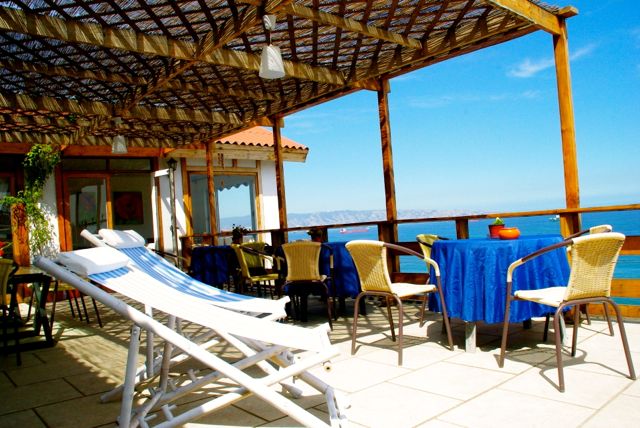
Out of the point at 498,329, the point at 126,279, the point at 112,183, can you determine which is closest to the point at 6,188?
the point at 112,183

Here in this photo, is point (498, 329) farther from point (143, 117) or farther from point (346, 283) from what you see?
point (143, 117)

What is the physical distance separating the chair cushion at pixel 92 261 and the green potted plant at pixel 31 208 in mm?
6701

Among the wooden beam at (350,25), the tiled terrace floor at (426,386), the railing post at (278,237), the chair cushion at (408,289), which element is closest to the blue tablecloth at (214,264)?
the railing post at (278,237)

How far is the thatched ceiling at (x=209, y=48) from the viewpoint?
162 inches

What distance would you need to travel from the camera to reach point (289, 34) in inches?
190

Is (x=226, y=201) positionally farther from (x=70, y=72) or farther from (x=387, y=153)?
(x=70, y=72)

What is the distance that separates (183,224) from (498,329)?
7382mm

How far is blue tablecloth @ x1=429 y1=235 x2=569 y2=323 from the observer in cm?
331

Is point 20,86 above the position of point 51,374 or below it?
above

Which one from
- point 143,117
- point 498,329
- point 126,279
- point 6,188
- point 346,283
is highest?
point 143,117

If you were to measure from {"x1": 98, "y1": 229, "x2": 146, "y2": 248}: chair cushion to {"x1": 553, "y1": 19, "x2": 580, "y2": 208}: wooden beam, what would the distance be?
359 cm

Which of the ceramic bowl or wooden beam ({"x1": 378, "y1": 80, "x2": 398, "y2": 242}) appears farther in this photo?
wooden beam ({"x1": 378, "y1": 80, "x2": 398, "y2": 242})

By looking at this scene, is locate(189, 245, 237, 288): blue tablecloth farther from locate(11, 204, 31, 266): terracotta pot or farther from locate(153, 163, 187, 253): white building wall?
locate(11, 204, 31, 266): terracotta pot

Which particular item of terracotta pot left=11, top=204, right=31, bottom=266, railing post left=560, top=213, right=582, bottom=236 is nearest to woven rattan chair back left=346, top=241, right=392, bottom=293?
railing post left=560, top=213, right=582, bottom=236
